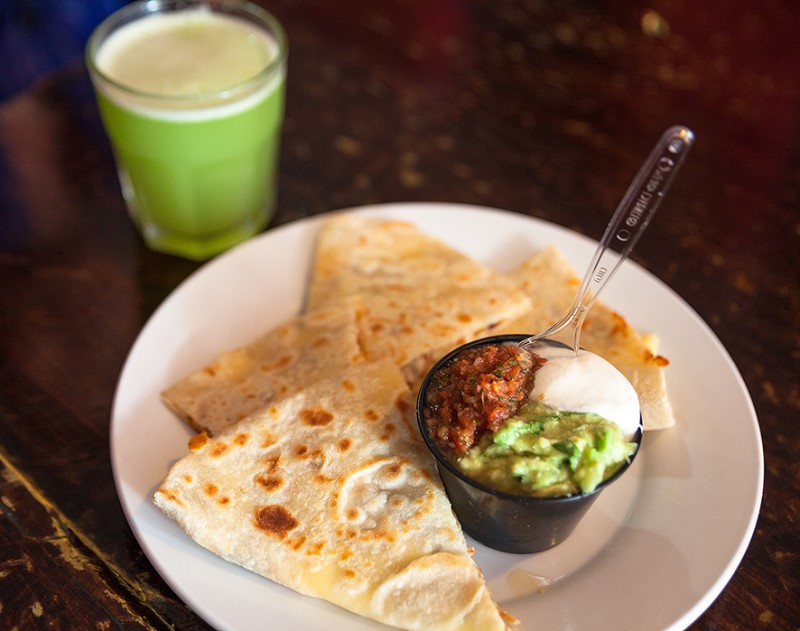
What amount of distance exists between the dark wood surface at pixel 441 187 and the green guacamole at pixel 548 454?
0.50 meters

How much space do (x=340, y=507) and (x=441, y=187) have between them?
5.29ft

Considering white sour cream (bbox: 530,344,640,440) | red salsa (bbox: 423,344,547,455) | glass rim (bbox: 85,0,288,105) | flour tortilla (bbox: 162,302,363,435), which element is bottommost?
flour tortilla (bbox: 162,302,363,435)

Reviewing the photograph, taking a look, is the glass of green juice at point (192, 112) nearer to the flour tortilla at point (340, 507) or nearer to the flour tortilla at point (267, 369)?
the flour tortilla at point (267, 369)

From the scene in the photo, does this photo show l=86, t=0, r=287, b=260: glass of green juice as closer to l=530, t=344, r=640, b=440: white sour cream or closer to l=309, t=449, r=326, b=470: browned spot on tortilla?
l=309, t=449, r=326, b=470: browned spot on tortilla

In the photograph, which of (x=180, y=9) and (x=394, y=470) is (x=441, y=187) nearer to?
(x=180, y=9)

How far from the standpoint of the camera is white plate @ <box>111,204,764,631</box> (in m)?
1.69

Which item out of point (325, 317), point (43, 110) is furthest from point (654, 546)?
point (43, 110)

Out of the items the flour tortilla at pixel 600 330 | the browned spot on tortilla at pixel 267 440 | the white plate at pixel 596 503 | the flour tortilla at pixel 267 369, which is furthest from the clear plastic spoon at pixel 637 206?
the browned spot on tortilla at pixel 267 440

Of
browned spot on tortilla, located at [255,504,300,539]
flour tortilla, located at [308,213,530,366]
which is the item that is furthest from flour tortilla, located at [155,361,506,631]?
flour tortilla, located at [308,213,530,366]

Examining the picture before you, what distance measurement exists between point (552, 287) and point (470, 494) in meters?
0.82

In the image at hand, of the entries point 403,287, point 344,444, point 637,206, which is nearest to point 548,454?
point 344,444

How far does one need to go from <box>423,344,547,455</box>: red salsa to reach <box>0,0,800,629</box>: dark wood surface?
68 cm

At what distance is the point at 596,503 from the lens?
1964 mm

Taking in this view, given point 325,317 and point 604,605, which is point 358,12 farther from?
point 604,605
